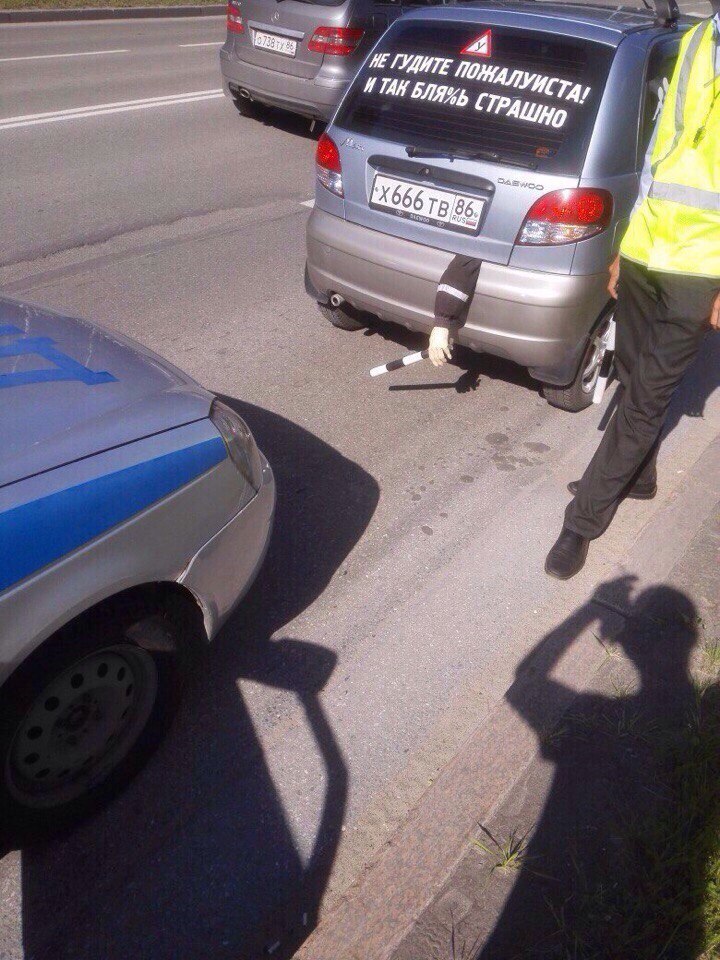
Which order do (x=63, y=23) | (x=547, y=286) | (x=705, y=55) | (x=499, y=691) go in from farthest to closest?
(x=63, y=23) → (x=547, y=286) → (x=499, y=691) → (x=705, y=55)

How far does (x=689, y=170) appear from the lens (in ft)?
9.34

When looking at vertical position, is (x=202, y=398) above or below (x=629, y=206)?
below

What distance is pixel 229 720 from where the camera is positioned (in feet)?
9.07

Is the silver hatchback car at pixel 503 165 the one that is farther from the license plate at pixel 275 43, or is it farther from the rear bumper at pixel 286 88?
the license plate at pixel 275 43

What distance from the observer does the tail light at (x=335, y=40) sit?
8.84 meters

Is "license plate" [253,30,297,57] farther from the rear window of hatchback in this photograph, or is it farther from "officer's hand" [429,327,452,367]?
"officer's hand" [429,327,452,367]

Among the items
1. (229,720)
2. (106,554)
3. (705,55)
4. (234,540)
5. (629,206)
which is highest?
(705,55)

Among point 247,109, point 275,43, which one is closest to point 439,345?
point 275,43

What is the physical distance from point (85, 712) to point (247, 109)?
32.0ft

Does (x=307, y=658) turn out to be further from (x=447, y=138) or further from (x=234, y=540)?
(x=447, y=138)

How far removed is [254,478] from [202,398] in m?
0.30

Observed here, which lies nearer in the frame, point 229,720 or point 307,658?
point 229,720

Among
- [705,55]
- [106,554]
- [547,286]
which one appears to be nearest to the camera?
[106,554]

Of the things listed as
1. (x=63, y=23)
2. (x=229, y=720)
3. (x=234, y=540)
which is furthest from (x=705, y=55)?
(x=63, y=23)
